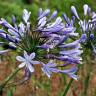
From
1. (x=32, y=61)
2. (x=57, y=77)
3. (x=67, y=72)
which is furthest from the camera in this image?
(x=57, y=77)

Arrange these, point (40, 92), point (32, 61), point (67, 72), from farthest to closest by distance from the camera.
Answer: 1. point (40, 92)
2. point (67, 72)
3. point (32, 61)

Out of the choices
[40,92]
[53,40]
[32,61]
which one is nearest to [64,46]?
[53,40]

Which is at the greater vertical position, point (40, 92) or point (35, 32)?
point (35, 32)

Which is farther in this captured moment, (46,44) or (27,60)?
(46,44)

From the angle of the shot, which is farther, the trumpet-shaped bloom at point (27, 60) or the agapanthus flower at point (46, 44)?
the agapanthus flower at point (46, 44)

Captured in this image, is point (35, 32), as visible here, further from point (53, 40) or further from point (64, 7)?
point (64, 7)

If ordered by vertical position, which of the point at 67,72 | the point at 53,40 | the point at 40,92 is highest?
the point at 53,40

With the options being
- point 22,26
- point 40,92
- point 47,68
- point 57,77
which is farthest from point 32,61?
point 57,77

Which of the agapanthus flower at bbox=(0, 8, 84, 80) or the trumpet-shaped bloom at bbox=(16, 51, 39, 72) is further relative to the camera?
the agapanthus flower at bbox=(0, 8, 84, 80)

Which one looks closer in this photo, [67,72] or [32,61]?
[32,61]
